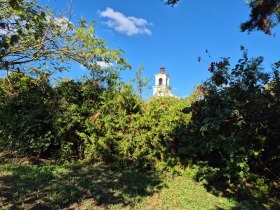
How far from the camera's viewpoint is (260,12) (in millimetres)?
7270

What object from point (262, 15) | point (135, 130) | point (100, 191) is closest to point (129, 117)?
point (135, 130)

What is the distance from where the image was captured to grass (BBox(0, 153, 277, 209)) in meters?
4.51

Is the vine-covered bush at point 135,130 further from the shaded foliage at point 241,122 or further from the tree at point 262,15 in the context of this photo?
the tree at point 262,15

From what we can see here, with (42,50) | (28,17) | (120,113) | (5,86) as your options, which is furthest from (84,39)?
(5,86)

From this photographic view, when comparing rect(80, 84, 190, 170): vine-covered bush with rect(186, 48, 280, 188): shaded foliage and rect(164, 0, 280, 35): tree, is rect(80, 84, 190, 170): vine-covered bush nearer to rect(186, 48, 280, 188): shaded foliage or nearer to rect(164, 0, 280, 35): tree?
rect(186, 48, 280, 188): shaded foliage

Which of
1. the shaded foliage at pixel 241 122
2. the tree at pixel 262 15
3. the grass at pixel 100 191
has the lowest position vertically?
the grass at pixel 100 191

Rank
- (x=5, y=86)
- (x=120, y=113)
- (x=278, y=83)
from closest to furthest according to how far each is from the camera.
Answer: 1. (x=278, y=83)
2. (x=120, y=113)
3. (x=5, y=86)

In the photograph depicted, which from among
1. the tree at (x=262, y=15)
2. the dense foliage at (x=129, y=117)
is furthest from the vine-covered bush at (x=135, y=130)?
the tree at (x=262, y=15)

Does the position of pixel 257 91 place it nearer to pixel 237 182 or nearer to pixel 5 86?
pixel 237 182

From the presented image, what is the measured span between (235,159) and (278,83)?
1.63 metres

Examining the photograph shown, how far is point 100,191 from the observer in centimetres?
512

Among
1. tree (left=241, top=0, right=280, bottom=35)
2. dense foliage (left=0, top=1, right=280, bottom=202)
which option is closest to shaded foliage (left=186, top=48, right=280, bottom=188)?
dense foliage (left=0, top=1, right=280, bottom=202)

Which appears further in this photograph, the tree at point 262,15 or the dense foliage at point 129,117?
the tree at point 262,15

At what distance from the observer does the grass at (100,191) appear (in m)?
4.51
